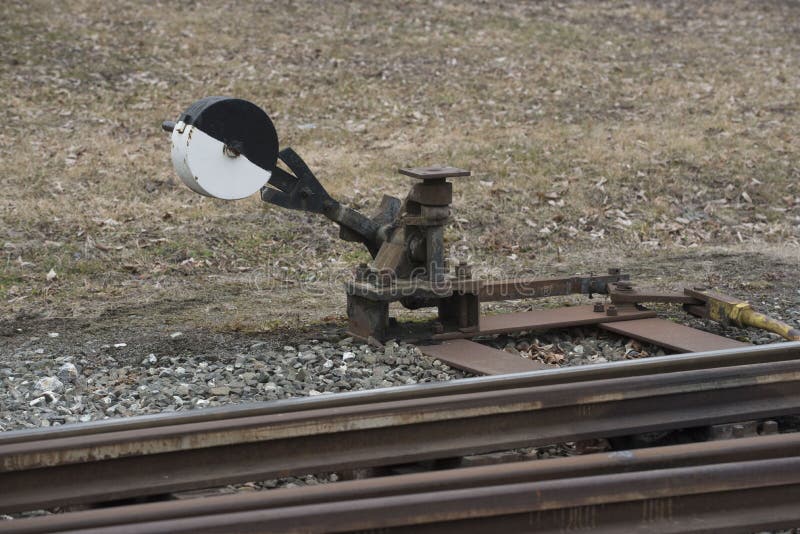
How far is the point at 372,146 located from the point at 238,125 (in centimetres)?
689

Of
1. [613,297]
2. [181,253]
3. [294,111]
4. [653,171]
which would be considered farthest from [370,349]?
[294,111]

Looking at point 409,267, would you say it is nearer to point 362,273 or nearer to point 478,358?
point 362,273

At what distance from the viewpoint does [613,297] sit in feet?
24.7

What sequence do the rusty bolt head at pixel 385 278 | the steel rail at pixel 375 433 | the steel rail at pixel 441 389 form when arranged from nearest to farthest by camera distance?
the steel rail at pixel 375 433 → the steel rail at pixel 441 389 → the rusty bolt head at pixel 385 278

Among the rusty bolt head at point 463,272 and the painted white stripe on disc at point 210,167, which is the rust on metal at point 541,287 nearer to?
the rusty bolt head at point 463,272

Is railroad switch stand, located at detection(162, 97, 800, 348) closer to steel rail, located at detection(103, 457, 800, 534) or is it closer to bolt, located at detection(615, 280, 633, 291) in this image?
bolt, located at detection(615, 280, 633, 291)

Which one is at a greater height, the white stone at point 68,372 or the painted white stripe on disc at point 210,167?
the painted white stripe on disc at point 210,167

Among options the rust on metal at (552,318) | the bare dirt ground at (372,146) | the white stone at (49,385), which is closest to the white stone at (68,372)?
the white stone at (49,385)

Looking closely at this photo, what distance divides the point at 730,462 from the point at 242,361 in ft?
Result: 10.6

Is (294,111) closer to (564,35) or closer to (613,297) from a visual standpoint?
(564,35)

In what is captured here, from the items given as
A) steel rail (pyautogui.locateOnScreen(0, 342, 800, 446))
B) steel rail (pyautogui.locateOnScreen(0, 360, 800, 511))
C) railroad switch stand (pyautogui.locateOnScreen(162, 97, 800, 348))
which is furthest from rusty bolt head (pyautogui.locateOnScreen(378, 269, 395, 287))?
steel rail (pyautogui.locateOnScreen(0, 360, 800, 511))

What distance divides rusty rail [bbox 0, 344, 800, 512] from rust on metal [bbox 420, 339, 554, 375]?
33.7 inches

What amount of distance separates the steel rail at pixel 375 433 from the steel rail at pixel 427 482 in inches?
20.5

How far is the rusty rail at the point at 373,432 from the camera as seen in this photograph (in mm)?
4410
